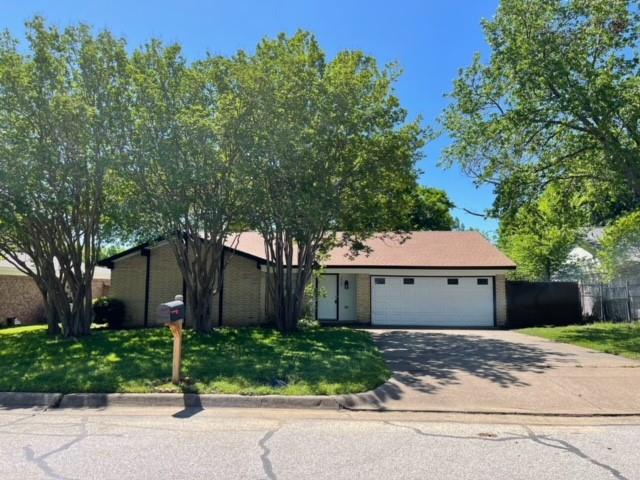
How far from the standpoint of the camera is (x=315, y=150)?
518 inches

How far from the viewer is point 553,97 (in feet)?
49.2

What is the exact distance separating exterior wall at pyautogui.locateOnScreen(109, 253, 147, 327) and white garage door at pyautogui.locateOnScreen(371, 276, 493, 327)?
9389mm

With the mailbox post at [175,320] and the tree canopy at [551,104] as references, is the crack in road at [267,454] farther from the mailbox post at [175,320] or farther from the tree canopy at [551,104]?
the tree canopy at [551,104]

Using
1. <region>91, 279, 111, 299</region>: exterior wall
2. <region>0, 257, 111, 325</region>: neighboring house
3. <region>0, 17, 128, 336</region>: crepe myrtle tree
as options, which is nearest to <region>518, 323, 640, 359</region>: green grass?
<region>0, 17, 128, 336</region>: crepe myrtle tree

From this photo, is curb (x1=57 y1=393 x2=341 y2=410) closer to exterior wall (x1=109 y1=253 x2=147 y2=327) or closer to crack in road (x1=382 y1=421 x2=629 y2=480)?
crack in road (x1=382 y1=421 x2=629 y2=480)

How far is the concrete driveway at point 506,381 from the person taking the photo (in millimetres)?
7305

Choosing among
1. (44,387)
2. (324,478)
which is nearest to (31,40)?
(44,387)

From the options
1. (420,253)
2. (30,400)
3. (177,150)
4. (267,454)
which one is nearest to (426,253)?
(420,253)

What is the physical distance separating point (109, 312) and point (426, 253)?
13257 millimetres

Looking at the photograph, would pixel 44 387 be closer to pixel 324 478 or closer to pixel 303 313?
pixel 324 478

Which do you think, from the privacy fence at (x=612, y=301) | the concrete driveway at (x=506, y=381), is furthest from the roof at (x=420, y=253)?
the concrete driveway at (x=506, y=381)

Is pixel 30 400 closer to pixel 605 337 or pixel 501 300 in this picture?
pixel 605 337

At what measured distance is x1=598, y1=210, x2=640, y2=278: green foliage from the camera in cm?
2584

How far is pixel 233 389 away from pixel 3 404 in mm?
3330
